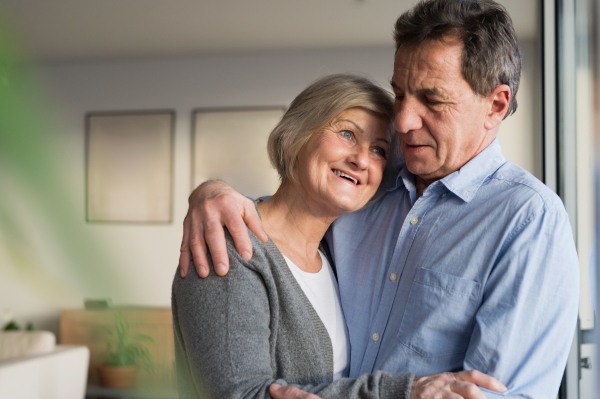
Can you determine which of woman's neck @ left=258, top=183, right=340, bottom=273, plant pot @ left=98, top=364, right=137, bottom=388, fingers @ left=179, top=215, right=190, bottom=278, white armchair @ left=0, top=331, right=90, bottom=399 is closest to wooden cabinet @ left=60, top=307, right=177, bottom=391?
plant pot @ left=98, top=364, right=137, bottom=388

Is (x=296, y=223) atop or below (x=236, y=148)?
below

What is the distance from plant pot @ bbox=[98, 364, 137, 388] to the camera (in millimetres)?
3605

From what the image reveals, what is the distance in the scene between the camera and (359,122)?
1.16m

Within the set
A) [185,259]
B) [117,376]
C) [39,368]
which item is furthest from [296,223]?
[117,376]

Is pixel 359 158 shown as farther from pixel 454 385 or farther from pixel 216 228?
pixel 454 385

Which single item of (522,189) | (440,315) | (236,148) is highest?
(236,148)

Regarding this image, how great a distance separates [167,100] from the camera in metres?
4.21

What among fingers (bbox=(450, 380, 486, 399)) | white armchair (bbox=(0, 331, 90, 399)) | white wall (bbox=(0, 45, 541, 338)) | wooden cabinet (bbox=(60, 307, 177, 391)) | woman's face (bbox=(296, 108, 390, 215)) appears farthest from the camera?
wooden cabinet (bbox=(60, 307, 177, 391))

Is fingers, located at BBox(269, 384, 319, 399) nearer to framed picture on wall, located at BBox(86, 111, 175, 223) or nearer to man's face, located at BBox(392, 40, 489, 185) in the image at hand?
man's face, located at BBox(392, 40, 489, 185)

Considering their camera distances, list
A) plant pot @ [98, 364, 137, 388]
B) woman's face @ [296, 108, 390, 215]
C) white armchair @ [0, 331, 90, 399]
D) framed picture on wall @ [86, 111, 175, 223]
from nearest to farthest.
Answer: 1. woman's face @ [296, 108, 390, 215]
2. white armchair @ [0, 331, 90, 399]
3. plant pot @ [98, 364, 137, 388]
4. framed picture on wall @ [86, 111, 175, 223]

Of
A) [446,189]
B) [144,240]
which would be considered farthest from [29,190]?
[144,240]

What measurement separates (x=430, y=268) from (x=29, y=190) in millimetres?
728

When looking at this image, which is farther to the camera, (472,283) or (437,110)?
(437,110)

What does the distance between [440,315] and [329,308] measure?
10.5 inches
